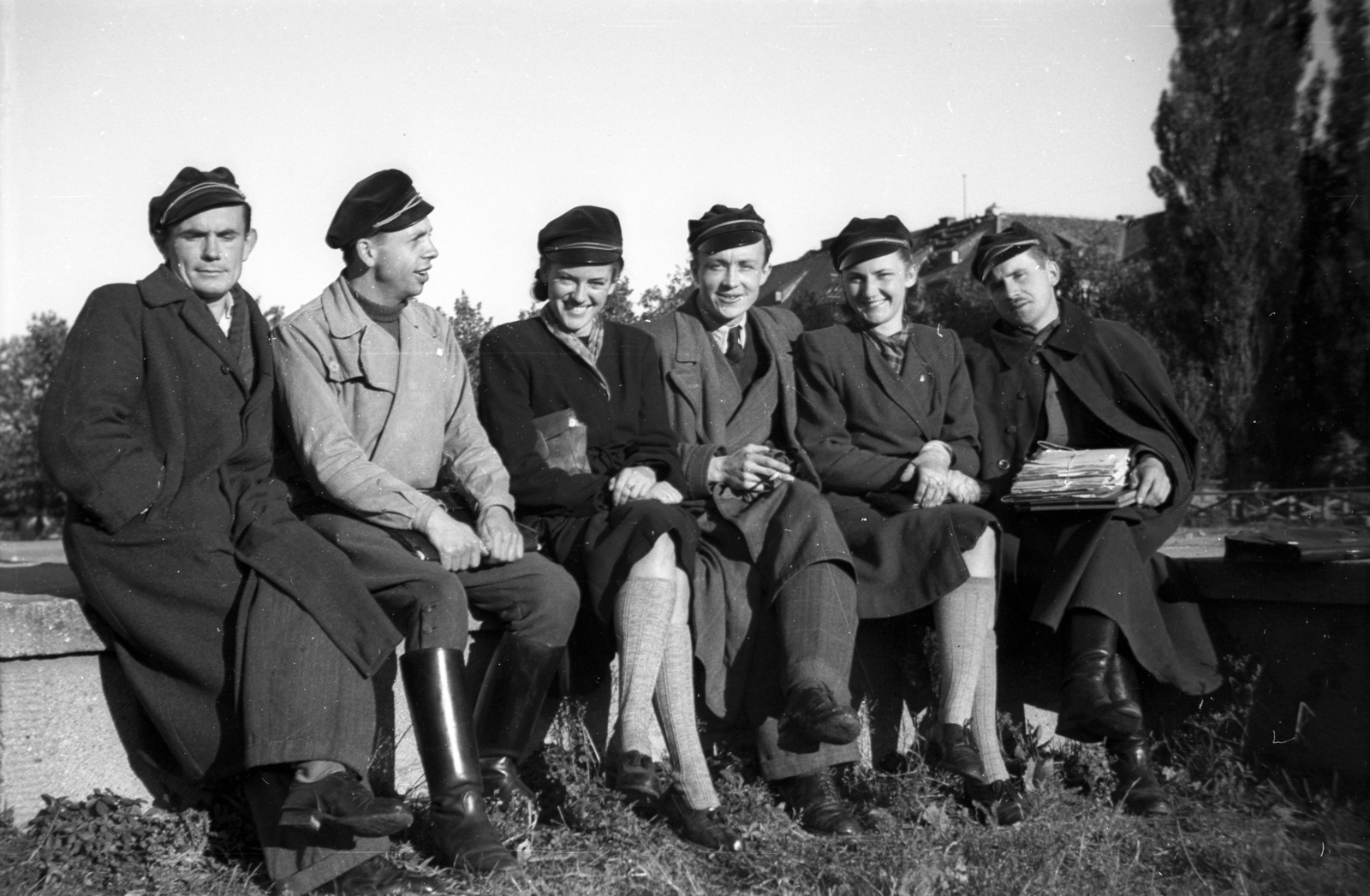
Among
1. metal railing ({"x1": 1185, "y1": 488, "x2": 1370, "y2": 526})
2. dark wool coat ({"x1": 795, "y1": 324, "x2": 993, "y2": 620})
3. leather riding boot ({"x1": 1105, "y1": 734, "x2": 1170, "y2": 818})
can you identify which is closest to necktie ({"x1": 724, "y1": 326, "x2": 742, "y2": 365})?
dark wool coat ({"x1": 795, "y1": 324, "x2": 993, "y2": 620})

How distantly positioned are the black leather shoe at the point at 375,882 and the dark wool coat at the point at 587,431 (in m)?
0.95

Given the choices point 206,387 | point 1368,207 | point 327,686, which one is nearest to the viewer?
point 327,686

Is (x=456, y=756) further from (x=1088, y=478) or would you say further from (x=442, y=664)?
(x=1088, y=478)

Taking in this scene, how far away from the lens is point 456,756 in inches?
133

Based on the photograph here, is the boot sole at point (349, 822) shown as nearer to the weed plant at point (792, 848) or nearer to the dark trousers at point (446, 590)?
the weed plant at point (792, 848)

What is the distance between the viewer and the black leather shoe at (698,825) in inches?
138

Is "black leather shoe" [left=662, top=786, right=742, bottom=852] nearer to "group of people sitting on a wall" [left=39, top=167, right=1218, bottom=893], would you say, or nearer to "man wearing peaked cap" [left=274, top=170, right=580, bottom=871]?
"group of people sitting on a wall" [left=39, top=167, right=1218, bottom=893]

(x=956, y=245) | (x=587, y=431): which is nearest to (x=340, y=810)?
(x=587, y=431)

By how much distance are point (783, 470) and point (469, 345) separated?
4787mm

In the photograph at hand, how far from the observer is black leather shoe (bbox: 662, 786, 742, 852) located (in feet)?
11.5

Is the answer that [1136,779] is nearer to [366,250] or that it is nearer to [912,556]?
[912,556]

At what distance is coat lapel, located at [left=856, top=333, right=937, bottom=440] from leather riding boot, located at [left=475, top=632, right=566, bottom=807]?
63.3 inches

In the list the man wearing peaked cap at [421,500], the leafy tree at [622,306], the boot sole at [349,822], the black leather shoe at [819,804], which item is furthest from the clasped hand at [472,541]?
the leafy tree at [622,306]

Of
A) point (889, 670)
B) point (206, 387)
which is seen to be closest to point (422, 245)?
point (206, 387)
